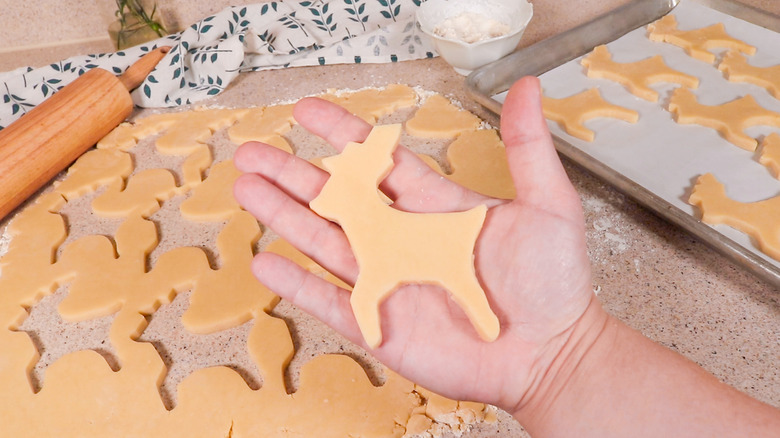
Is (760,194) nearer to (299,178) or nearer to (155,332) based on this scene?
(299,178)

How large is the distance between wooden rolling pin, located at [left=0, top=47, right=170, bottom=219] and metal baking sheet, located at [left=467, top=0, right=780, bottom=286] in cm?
79

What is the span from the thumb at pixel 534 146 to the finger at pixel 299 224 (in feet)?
0.87

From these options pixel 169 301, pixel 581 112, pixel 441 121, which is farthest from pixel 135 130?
pixel 581 112

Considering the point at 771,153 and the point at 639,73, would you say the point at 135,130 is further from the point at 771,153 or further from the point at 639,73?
the point at 771,153

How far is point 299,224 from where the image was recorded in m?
0.82

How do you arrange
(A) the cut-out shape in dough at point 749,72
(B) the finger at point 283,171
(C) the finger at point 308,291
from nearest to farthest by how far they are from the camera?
(C) the finger at point 308,291
(B) the finger at point 283,171
(A) the cut-out shape in dough at point 749,72

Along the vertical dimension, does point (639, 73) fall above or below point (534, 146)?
below

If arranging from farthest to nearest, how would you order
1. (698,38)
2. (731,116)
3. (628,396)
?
(698,38) < (731,116) < (628,396)

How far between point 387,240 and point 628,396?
33 cm

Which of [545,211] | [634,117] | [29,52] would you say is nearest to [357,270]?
[545,211]

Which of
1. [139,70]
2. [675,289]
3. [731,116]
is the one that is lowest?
[675,289]

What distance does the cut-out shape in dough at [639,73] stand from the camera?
123cm

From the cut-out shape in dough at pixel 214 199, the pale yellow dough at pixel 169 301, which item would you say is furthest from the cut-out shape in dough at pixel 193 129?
the cut-out shape in dough at pixel 214 199

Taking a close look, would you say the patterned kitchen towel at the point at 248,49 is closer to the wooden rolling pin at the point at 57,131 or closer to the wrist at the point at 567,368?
the wooden rolling pin at the point at 57,131
